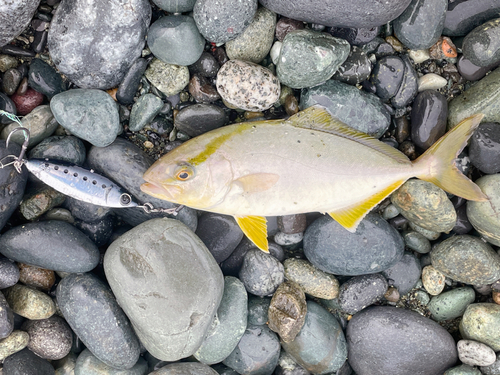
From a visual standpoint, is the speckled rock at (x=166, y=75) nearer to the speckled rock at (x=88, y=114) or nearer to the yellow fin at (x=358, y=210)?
the speckled rock at (x=88, y=114)

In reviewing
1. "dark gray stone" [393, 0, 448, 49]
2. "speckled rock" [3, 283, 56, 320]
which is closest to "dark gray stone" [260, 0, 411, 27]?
"dark gray stone" [393, 0, 448, 49]

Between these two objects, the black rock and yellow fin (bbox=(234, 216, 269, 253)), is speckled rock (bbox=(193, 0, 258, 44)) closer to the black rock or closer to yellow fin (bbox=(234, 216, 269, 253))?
yellow fin (bbox=(234, 216, 269, 253))

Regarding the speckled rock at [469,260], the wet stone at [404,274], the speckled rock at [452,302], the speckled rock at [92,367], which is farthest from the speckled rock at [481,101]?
the speckled rock at [92,367]

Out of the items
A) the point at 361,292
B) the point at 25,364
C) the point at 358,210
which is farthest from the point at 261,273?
the point at 25,364

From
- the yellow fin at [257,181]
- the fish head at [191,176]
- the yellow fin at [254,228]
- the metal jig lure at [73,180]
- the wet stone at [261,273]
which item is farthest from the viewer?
the wet stone at [261,273]

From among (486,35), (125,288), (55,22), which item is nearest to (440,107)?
(486,35)

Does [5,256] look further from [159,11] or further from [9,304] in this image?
[159,11]
